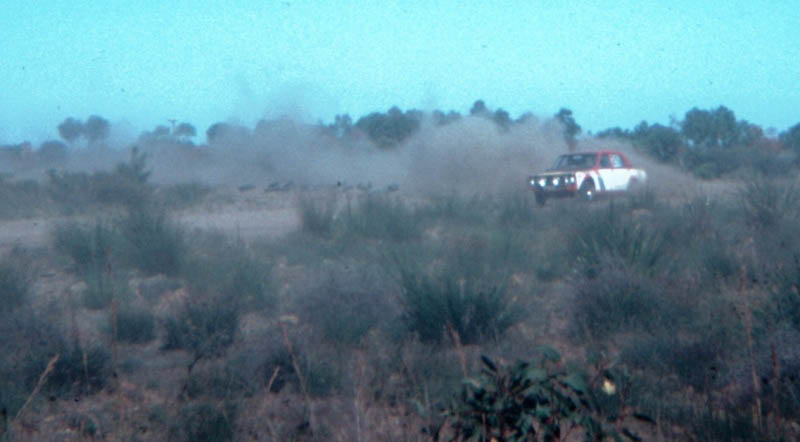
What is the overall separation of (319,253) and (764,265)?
357 inches

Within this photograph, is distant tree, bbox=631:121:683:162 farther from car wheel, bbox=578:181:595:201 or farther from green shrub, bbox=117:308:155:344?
green shrub, bbox=117:308:155:344

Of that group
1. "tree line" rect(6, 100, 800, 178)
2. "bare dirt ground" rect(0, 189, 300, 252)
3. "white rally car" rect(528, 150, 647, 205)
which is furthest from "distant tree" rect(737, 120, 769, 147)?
"bare dirt ground" rect(0, 189, 300, 252)

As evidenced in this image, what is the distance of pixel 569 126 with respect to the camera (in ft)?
184

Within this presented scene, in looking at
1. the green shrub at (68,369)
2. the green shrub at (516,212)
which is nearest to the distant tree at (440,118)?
the green shrub at (516,212)

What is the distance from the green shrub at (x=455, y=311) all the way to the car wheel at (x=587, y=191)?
715 inches

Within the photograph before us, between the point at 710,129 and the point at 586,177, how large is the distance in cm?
4062

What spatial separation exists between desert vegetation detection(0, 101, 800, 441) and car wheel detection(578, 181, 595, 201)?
13.7 ft

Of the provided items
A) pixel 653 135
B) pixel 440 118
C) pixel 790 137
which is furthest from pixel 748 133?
pixel 440 118

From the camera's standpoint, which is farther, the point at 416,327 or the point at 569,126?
the point at 569,126

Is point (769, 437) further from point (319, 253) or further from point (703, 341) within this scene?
point (319, 253)

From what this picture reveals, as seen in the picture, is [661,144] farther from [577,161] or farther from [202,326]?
[202,326]

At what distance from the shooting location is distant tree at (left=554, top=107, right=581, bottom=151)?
48.9 m

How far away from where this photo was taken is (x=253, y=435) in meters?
6.72

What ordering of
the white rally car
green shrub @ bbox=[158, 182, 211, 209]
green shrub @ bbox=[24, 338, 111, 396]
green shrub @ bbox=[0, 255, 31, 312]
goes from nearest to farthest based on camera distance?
green shrub @ bbox=[24, 338, 111, 396] < green shrub @ bbox=[0, 255, 31, 312] < the white rally car < green shrub @ bbox=[158, 182, 211, 209]
